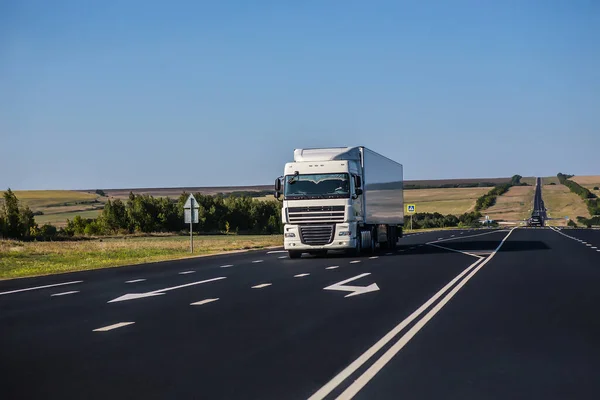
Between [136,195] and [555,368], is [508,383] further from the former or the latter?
[136,195]

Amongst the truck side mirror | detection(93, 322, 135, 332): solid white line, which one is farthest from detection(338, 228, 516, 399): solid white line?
the truck side mirror

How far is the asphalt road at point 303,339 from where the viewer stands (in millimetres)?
7113

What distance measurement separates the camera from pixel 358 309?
12883 millimetres

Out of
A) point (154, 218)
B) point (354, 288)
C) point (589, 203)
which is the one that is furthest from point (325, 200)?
point (589, 203)

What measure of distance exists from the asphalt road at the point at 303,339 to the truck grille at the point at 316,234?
29.3ft

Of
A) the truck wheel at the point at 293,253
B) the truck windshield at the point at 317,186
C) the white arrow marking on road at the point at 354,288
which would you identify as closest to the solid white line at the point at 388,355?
the white arrow marking on road at the point at 354,288

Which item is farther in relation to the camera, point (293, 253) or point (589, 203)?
point (589, 203)

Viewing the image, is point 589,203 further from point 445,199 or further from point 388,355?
point 388,355

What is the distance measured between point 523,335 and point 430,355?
203 cm

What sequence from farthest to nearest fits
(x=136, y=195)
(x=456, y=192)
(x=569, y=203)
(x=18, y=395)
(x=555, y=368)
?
(x=456, y=192), (x=569, y=203), (x=136, y=195), (x=555, y=368), (x=18, y=395)

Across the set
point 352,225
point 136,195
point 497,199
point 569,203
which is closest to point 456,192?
point 497,199

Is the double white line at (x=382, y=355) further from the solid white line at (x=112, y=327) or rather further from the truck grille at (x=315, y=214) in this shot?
the truck grille at (x=315, y=214)

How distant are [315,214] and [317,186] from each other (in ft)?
3.40

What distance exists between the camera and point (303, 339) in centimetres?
976
